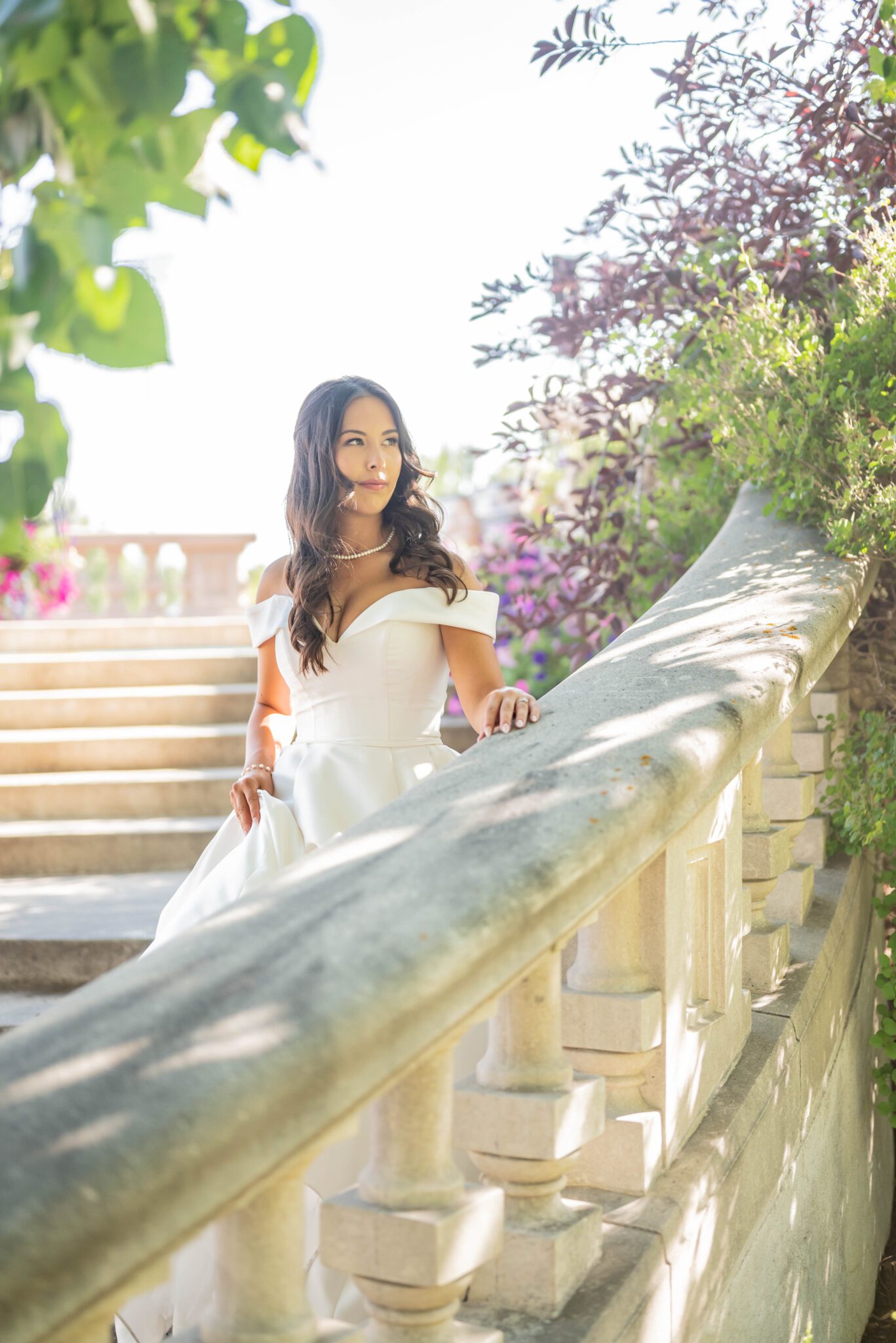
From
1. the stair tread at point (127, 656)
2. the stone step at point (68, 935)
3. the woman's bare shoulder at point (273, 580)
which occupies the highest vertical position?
the woman's bare shoulder at point (273, 580)

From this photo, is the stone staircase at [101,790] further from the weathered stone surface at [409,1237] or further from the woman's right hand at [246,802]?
the weathered stone surface at [409,1237]

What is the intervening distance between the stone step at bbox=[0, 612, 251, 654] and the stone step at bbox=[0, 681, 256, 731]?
1.08 metres

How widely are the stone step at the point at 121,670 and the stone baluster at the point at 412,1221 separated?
189 inches

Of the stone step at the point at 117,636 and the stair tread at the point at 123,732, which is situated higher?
the stone step at the point at 117,636

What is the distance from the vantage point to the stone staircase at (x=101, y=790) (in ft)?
11.3

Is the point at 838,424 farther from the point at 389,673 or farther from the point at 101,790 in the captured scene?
the point at 101,790

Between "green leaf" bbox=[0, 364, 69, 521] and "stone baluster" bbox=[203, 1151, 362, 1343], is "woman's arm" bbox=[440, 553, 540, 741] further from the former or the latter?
"green leaf" bbox=[0, 364, 69, 521]

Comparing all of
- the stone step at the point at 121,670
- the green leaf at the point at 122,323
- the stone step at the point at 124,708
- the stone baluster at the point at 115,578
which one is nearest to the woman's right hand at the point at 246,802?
the green leaf at the point at 122,323

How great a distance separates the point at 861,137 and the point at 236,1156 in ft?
11.1

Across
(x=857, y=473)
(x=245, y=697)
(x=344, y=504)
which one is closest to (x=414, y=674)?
(x=344, y=504)

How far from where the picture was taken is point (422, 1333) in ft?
3.85

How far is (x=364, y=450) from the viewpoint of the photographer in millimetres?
3074

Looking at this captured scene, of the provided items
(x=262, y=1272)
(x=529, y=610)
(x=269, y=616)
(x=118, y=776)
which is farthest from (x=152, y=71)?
(x=118, y=776)

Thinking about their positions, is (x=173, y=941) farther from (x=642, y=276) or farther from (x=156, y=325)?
(x=642, y=276)
